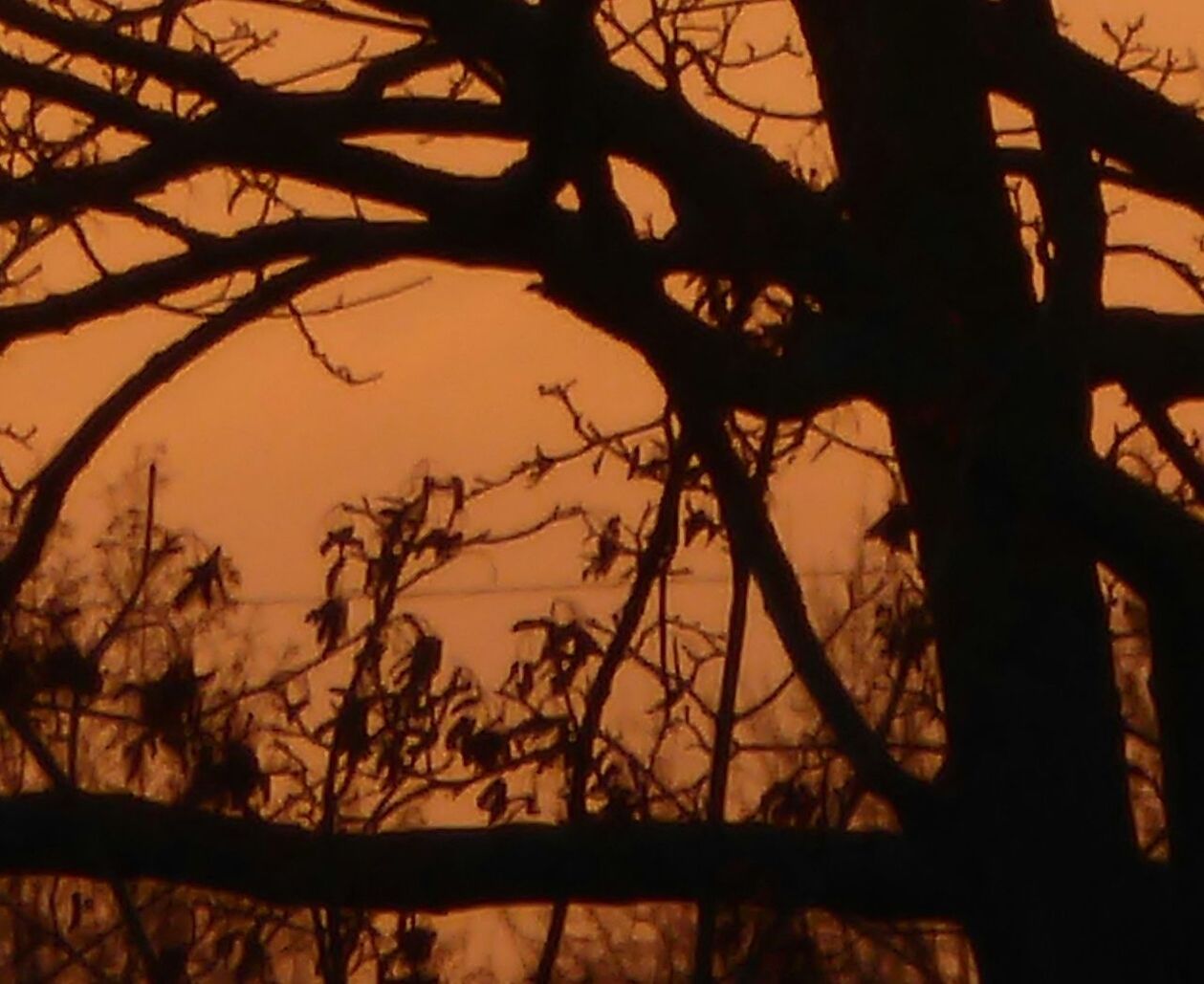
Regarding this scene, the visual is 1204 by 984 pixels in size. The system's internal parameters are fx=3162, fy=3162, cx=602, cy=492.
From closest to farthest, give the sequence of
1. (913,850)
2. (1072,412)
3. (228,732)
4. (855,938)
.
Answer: (1072,412)
(913,850)
(228,732)
(855,938)

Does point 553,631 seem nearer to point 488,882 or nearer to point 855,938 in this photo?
point 488,882

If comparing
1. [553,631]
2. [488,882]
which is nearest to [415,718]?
[553,631]

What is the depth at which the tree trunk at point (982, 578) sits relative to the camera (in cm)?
545

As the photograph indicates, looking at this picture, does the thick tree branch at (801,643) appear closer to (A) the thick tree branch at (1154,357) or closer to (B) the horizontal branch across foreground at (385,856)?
(B) the horizontal branch across foreground at (385,856)

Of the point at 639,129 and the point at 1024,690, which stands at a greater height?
the point at 639,129

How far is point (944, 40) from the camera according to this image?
632 centimetres

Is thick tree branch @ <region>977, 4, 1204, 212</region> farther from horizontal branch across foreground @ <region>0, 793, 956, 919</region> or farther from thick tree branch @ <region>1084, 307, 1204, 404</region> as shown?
horizontal branch across foreground @ <region>0, 793, 956, 919</region>

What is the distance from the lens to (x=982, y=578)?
4934 millimetres

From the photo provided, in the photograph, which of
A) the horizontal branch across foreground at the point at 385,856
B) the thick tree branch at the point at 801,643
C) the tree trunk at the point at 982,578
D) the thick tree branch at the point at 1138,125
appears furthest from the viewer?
the thick tree branch at the point at 1138,125

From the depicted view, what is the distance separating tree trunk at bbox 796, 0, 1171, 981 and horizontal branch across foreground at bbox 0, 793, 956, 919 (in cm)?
25

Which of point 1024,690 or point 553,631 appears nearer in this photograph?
point 1024,690

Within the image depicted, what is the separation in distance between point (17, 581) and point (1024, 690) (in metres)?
1.90

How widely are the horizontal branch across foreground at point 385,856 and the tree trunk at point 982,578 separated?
25cm

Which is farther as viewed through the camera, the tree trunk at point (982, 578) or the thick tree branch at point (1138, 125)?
the thick tree branch at point (1138, 125)
